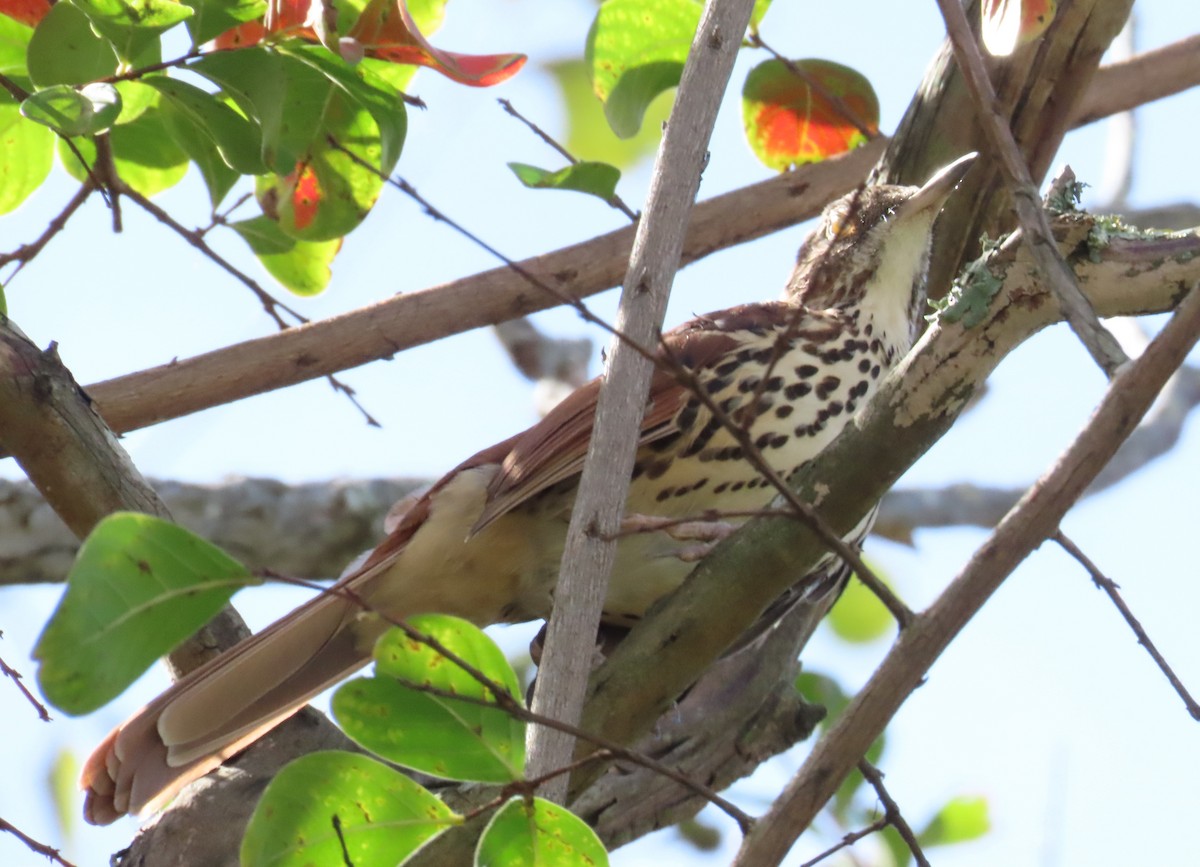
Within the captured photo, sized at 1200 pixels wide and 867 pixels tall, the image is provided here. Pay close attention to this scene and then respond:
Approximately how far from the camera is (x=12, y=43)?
96.8 inches

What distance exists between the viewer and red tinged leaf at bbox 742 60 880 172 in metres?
3.35

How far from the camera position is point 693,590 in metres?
2.11

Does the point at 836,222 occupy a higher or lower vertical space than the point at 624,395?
higher

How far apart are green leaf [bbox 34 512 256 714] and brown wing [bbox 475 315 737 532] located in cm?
109

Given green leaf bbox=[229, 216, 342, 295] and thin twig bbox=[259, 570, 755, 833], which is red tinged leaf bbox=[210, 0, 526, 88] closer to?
green leaf bbox=[229, 216, 342, 295]

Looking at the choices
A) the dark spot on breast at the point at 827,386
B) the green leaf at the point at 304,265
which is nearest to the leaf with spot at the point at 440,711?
the dark spot on breast at the point at 827,386

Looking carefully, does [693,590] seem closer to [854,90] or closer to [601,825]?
[601,825]

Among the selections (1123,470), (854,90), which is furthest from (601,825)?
(1123,470)

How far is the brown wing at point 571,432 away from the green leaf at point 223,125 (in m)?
0.72

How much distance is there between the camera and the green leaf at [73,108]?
83.7 inches

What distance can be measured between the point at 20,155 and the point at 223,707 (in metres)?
1.11

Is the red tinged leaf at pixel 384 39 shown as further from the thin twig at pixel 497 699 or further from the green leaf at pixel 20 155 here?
the thin twig at pixel 497 699

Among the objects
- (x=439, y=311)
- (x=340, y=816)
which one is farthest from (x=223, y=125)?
(x=340, y=816)

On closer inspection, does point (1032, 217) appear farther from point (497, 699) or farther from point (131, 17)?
point (131, 17)
